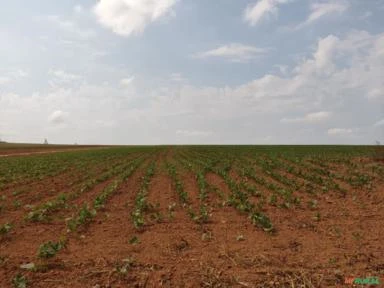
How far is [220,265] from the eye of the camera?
21.4ft

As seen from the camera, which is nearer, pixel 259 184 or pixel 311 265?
pixel 311 265

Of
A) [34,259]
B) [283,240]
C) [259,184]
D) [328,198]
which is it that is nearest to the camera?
[34,259]

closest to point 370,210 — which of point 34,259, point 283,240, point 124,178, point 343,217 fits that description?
point 343,217

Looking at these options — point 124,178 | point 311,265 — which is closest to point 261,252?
point 311,265

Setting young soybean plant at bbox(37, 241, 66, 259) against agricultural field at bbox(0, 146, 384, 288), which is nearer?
agricultural field at bbox(0, 146, 384, 288)

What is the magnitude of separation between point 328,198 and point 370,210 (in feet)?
6.87

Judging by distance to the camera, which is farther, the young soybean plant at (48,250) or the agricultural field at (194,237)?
the young soybean plant at (48,250)

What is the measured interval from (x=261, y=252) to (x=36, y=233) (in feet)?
19.2

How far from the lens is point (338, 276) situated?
5945 mm

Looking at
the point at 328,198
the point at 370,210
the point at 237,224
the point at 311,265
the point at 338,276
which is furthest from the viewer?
the point at 328,198

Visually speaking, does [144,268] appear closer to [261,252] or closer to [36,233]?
[261,252]

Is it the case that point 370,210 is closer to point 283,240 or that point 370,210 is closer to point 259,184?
point 283,240

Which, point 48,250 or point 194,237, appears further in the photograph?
point 194,237

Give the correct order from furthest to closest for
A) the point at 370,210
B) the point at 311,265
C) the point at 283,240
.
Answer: the point at 370,210 < the point at 283,240 < the point at 311,265
